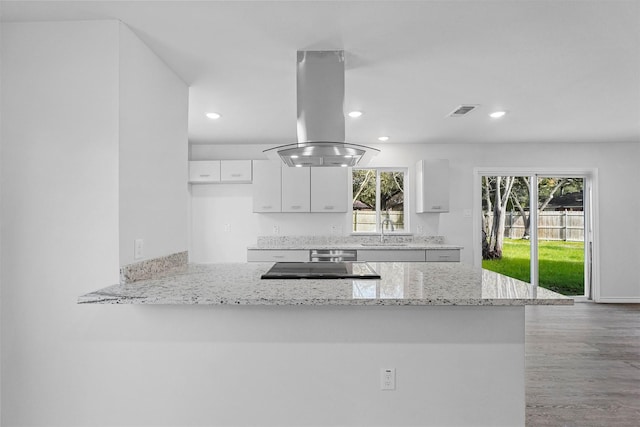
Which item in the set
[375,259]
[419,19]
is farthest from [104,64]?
[375,259]

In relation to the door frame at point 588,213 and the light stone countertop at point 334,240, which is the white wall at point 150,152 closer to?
the light stone countertop at point 334,240

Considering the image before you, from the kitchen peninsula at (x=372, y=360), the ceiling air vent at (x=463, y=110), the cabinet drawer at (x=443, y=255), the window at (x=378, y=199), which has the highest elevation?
the ceiling air vent at (x=463, y=110)

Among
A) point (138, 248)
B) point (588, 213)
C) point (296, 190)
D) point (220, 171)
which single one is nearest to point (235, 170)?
point (220, 171)

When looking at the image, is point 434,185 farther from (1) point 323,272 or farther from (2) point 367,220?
(1) point 323,272

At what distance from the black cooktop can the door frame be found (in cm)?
332

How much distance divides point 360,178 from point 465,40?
3399mm

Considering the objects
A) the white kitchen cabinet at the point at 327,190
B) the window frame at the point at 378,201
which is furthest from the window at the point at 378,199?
the white kitchen cabinet at the point at 327,190

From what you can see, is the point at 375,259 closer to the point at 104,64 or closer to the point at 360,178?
the point at 360,178

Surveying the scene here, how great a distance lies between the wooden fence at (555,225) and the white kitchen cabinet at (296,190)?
291cm

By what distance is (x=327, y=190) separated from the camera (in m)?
5.22

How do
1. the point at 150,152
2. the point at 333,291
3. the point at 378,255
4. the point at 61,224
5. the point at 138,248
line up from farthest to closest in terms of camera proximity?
the point at 378,255 → the point at 150,152 → the point at 138,248 → the point at 61,224 → the point at 333,291

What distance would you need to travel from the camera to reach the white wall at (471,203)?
5578 millimetres

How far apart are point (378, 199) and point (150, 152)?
3.75 m

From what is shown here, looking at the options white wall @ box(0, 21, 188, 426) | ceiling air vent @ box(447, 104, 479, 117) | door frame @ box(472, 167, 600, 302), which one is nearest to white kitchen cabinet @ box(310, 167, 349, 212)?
ceiling air vent @ box(447, 104, 479, 117)
